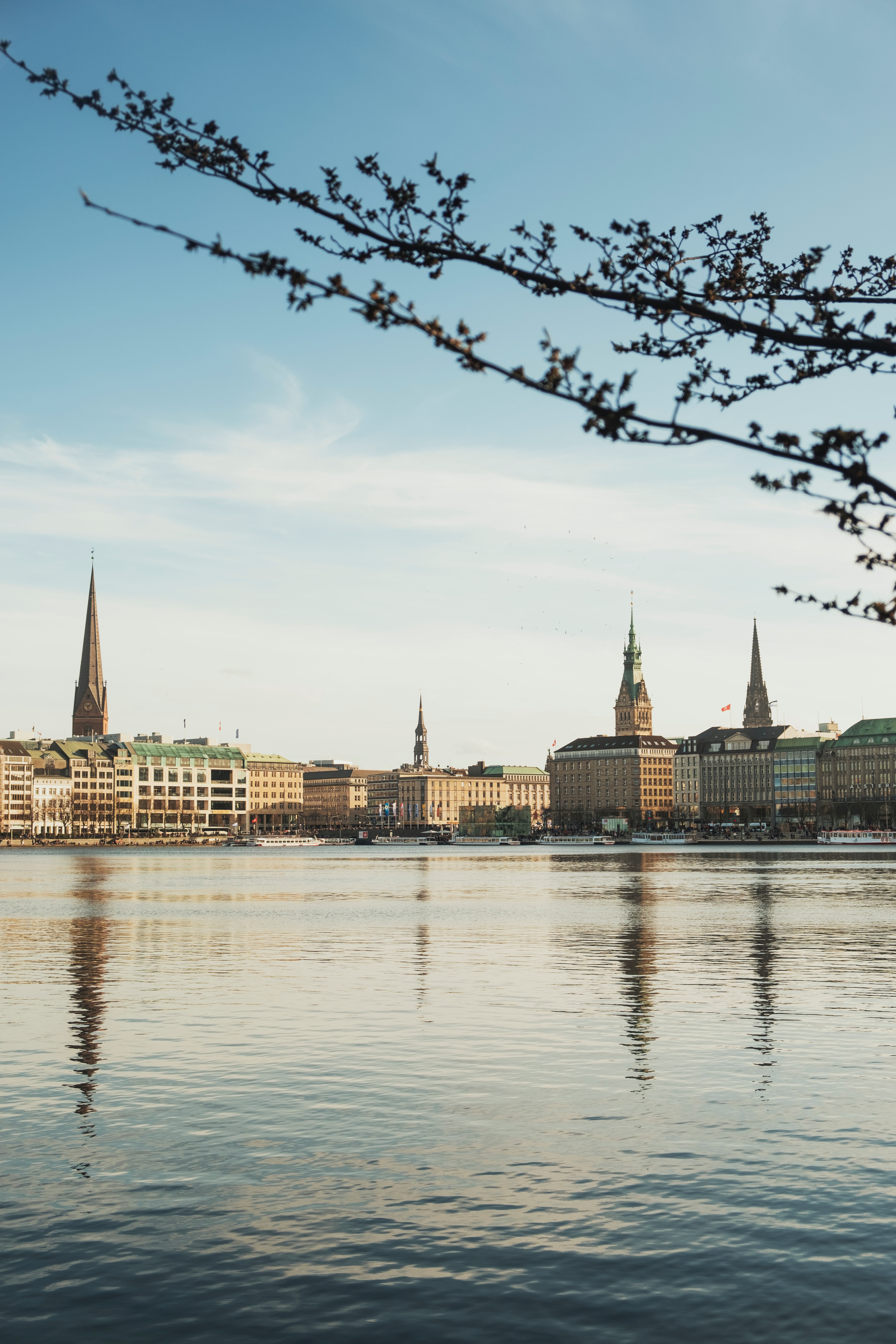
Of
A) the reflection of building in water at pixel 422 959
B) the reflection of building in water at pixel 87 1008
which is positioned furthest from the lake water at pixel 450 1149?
the reflection of building in water at pixel 422 959

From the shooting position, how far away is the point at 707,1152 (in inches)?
673

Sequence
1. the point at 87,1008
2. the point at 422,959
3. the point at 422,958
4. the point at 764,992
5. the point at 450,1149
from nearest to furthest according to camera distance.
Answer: the point at 450,1149 < the point at 87,1008 < the point at 764,992 < the point at 422,959 < the point at 422,958

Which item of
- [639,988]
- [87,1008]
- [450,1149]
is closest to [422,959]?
[639,988]

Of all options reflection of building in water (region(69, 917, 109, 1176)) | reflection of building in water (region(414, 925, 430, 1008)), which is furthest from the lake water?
reflection of building in water (region(414, 925, 430, 1008))

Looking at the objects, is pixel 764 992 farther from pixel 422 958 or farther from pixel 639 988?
pixel 422 958

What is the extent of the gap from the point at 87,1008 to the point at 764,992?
50.4 ft

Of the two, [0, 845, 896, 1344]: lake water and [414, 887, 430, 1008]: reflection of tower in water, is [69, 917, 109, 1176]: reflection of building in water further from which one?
[414, 887, 430, 1008]: reflection of tower in water

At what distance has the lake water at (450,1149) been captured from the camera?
12.2 meters

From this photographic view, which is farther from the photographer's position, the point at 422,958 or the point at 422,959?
the point at 422,958

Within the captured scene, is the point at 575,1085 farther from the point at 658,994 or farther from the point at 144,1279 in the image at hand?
the point at 658,994

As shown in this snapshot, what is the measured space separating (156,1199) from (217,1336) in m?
3.93

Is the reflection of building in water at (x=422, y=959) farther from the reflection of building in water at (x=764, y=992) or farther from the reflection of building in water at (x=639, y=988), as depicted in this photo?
the reflection of building in water at (x=764, y=992)

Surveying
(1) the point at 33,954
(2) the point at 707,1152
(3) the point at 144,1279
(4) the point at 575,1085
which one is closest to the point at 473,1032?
(4) the point at 575,1085

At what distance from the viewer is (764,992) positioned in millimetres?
32844
